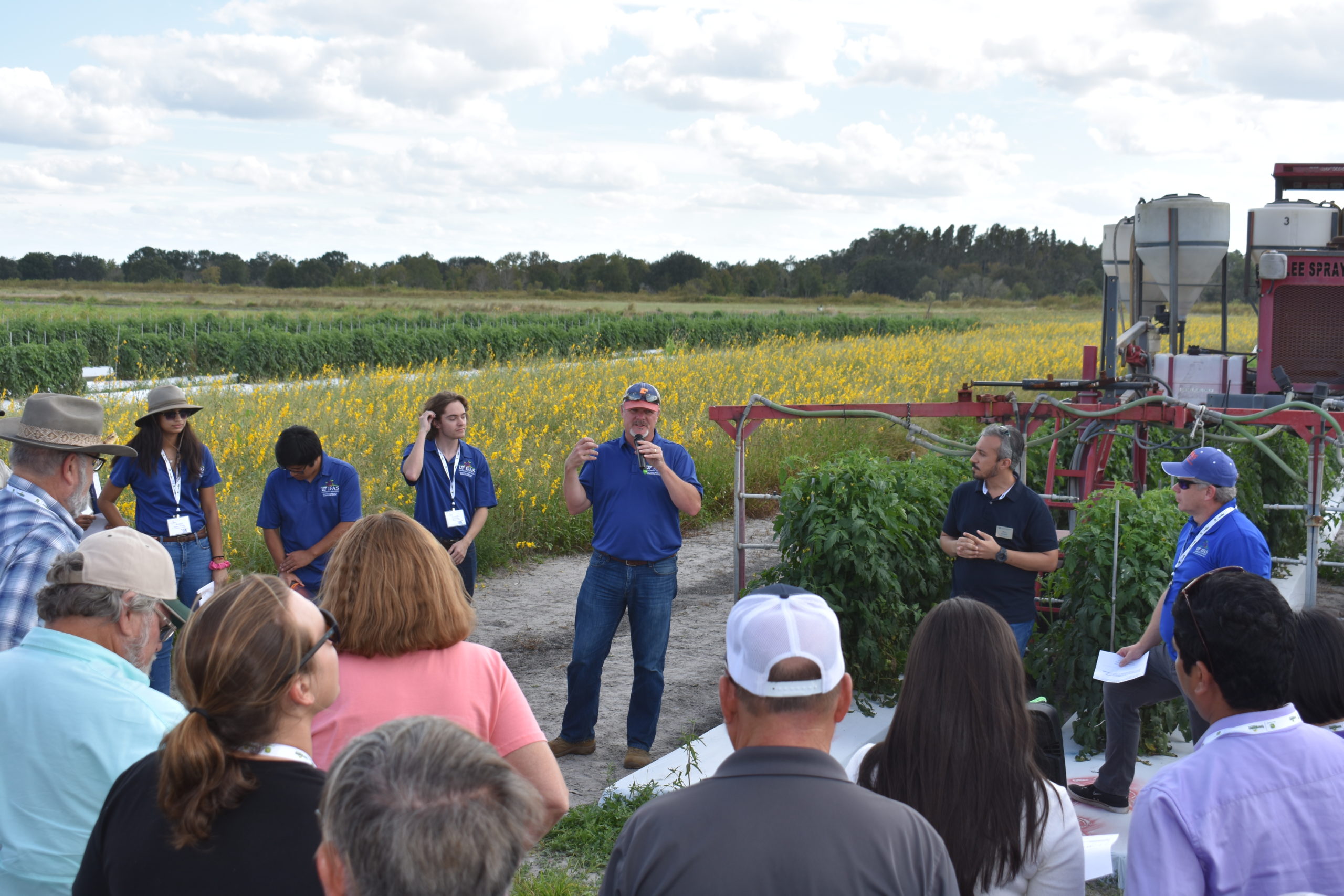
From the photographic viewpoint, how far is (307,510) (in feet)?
19.3

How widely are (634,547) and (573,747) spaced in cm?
119

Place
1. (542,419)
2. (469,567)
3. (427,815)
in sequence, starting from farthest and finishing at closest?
(542,419), (469,567), (427,815)

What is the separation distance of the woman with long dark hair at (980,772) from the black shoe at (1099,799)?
2676 mm

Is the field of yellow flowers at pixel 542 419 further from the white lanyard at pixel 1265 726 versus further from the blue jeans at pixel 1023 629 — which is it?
the white lanyard at pixel 1265 726

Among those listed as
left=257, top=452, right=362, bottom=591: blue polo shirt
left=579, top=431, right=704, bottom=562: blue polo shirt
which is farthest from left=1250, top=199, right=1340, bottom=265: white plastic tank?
Answer: left=257, top=452, right=362, bottom=591: blue polo shirt

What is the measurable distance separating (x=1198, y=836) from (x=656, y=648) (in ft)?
12.4

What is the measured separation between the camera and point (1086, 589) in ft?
18.8

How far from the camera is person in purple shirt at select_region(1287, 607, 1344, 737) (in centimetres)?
242

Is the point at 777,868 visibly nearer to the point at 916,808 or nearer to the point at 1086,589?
the point at 916,808

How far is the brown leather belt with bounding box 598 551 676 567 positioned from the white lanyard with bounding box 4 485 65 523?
8.44ft

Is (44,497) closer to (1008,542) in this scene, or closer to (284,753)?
(284,753)

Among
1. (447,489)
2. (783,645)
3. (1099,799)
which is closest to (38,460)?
(447,489)

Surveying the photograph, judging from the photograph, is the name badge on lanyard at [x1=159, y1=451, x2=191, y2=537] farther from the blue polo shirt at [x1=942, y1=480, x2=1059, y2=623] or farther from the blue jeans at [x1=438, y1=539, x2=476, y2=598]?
the blue polo shirt at [x1=942, y1=480, x2=1059, y2=623]

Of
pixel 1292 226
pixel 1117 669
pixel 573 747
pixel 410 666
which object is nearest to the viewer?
pixel 410 666
